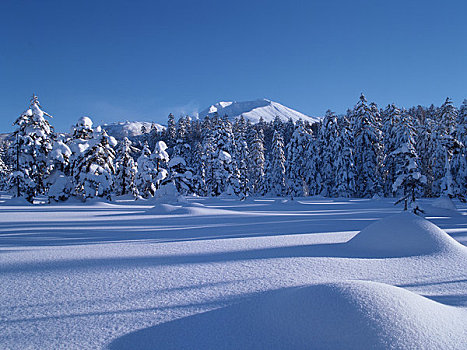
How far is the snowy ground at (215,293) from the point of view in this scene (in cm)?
259

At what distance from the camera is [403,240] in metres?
6.05

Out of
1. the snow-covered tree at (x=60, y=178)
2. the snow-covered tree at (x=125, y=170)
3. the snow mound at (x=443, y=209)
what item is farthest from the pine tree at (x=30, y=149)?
the snow mound at (x=443, y=209)

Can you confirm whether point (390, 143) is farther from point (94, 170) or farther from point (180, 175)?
point (94, 170)

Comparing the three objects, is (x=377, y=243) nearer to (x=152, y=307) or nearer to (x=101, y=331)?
(x=152, y=307)

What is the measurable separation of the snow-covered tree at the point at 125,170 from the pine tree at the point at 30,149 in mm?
10603

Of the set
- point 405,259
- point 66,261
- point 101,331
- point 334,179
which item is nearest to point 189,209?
point 66,261

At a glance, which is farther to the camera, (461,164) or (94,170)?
(461,164)

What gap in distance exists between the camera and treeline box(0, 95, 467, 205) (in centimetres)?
2262

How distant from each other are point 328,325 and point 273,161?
125ft

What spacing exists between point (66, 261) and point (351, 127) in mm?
35903

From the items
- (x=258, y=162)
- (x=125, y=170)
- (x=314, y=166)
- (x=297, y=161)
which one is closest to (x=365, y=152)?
(x=314, y=166)

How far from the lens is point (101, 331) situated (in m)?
2.74

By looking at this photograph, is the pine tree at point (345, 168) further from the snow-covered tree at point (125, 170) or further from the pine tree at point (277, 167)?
the snow-covered tree at point (125, 170)

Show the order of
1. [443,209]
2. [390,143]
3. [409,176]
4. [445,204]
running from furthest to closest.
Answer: [390,143] < [409,176] < [445,204] < [443,209]
